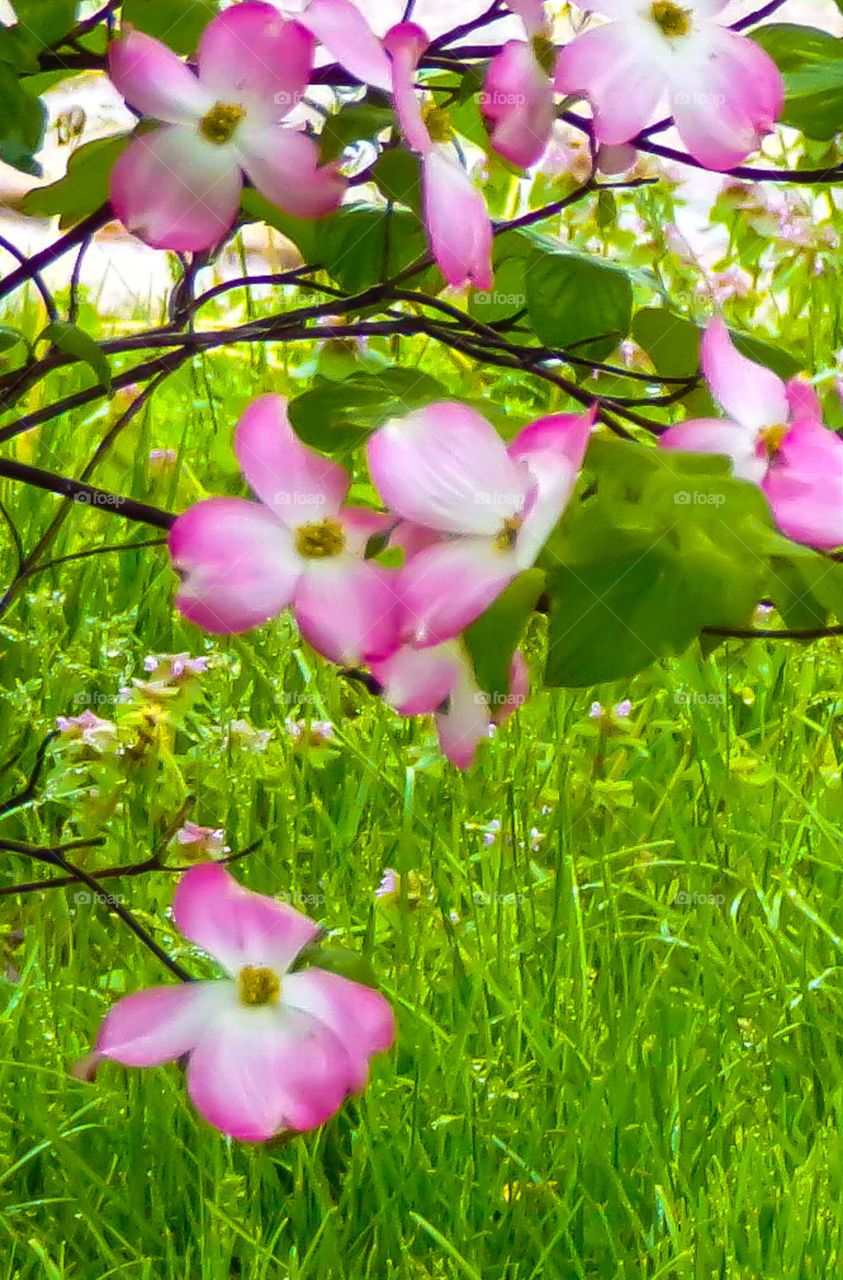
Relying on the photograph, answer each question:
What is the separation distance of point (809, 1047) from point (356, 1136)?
1.23 feet

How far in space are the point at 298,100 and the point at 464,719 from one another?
192 millimetres

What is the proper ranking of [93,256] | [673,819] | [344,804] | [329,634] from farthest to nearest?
[93,256]
[344,804]
[673,819]
[329,634]

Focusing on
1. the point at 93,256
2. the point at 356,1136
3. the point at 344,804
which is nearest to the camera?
the point at 356,1136

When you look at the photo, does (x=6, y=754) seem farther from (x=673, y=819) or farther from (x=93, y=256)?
(x=93, y=256)

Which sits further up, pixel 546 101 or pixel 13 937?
pixel 546 101

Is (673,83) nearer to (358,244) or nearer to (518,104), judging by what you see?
(518,104)

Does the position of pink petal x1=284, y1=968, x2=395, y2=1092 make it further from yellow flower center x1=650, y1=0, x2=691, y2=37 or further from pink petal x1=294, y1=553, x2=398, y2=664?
yellow flower center x1=650, y1=0, x2=691, y2=37

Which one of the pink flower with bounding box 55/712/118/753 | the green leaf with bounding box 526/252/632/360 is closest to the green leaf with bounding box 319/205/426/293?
the green leaf with bounding box 526/252/632/360

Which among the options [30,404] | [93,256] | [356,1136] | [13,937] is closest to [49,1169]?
[356,1136]

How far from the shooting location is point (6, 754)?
148cm

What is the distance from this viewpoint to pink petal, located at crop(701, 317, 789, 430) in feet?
1.58

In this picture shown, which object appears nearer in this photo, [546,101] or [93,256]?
[546,101]

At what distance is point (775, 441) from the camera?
0.48 metres
